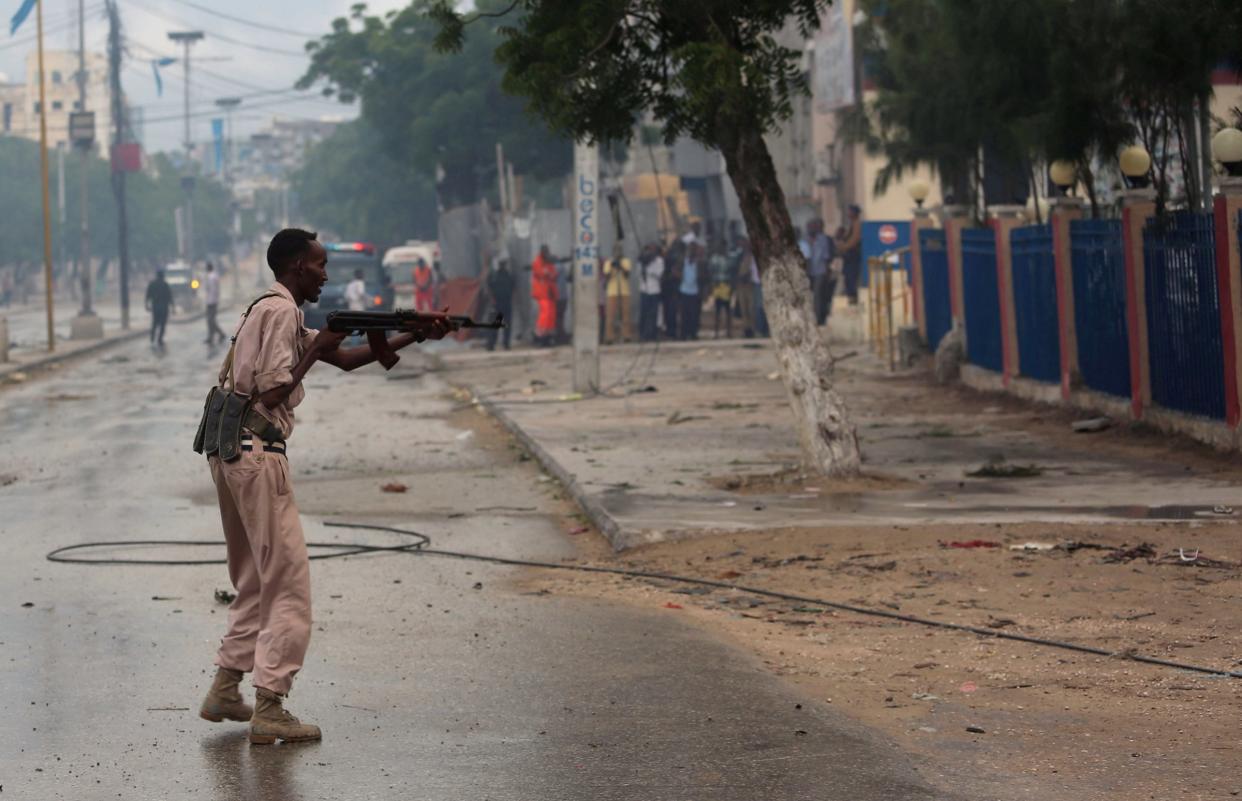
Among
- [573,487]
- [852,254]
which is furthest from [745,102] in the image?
[852,254]

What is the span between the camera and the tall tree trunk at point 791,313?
46.1 feet

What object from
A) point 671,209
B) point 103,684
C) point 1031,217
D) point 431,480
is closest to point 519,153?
point 671,209

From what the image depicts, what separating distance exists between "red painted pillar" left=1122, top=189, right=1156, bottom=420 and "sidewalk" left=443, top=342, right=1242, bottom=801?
402 millimetres

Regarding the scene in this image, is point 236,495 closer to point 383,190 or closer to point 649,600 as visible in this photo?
point 649,600

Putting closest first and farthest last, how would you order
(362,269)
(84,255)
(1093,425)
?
(1093,425), (362,269), (84,255)

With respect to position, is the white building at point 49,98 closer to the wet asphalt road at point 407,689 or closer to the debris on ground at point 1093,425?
the debris on ground at point 1093,425

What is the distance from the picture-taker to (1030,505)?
41.0ft

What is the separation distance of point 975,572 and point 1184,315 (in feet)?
20.2

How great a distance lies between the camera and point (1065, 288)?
18859 millimetres

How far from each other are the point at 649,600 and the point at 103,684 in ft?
10.3

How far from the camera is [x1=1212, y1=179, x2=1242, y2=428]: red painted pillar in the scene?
14148 millimetres

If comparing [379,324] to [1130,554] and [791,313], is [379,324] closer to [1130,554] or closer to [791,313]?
[1130,554]

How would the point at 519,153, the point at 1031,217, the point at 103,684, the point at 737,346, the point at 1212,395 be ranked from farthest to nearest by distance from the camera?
the point at 519,153
the point at 737,346
the point at 1031,217
the point at 1212,395
the point at 103,684

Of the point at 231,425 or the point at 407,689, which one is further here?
the point at 407,689
